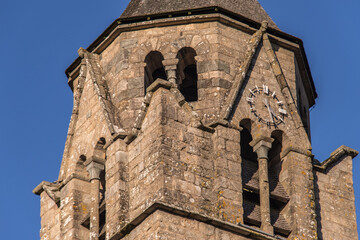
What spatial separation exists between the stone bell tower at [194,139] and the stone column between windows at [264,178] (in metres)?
0.03

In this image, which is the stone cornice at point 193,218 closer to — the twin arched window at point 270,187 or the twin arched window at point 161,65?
the twin arched window at point 270,187

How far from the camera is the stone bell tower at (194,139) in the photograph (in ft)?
107

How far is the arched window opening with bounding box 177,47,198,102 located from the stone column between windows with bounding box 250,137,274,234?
8.27ft

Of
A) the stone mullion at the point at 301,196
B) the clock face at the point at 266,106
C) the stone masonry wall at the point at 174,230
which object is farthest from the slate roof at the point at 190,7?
the stone masonry wall at the point at 174,230

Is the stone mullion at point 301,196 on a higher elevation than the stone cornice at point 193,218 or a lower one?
higher

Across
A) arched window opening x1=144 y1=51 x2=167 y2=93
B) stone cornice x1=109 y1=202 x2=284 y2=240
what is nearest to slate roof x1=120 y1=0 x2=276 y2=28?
arched window opening x1=144 y1=51 x2=167 y2=93

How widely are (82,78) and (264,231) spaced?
6445 millimetres

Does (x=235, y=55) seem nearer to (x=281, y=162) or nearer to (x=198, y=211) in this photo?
(x=281, y=162)

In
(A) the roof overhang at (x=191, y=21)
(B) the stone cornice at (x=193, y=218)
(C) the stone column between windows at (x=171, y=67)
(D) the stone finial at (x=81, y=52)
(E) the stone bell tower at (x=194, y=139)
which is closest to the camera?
(B) the stone cornice at (x=193, y=218)

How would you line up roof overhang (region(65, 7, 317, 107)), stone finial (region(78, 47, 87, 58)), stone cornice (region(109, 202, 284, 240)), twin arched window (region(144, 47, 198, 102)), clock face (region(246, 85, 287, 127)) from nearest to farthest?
1. stone cornice (region(109, 202, 284, 240))
2. clock face (region(246, 85, 287, 127))
3. twin arched window (region(144, 47, 198, 102))
4. roof overhang (region(65, 7, 317, 107))
5. stone finial (region(78, 47, 87, 58))

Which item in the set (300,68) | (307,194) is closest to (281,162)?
(307,194)

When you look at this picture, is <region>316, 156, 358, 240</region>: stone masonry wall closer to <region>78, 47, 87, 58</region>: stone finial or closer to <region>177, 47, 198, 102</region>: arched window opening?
<region>177, 47, 198, 102</region>: arched window opening

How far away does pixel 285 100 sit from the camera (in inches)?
1411

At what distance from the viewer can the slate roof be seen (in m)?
36.7
